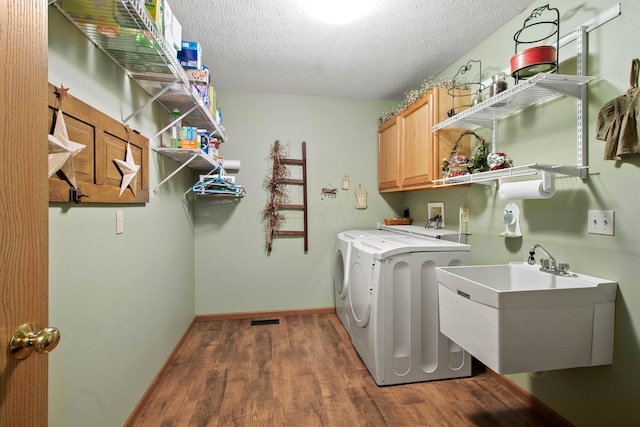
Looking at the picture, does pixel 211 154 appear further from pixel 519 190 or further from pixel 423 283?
pixel 519 190

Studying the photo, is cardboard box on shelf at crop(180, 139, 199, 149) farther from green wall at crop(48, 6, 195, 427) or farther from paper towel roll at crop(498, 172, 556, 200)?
paper towel roll at crop(498, 172, 556, 200)

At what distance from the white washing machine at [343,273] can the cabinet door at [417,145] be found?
1.93 ft

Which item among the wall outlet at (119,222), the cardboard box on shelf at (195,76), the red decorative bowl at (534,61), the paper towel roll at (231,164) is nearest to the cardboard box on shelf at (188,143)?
the cardboard box on shelf at (195,76)

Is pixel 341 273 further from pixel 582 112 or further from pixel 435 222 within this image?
pixel 582 112

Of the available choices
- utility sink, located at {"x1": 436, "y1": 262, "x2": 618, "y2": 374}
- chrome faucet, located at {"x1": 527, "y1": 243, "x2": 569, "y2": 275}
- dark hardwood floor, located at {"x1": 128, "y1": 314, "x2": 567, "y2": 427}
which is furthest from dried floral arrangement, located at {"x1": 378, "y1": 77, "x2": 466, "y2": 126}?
dark hardwood floor, located at {"x1": 128, "y1": 314, "x2": 567, "y2": 427}

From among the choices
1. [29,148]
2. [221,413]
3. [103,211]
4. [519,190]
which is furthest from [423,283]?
[29,148]

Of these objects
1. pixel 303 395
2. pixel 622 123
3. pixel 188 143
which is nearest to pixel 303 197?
pixel 188 143

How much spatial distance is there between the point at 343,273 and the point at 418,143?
1397 mm

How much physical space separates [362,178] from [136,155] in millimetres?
2307

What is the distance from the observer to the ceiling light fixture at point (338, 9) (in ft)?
5.75

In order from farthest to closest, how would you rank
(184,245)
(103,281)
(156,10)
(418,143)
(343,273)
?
(343,273)
(184,245)
(418,143)
(103,281)
(156,10)

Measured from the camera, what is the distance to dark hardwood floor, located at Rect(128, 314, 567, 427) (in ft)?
5.43

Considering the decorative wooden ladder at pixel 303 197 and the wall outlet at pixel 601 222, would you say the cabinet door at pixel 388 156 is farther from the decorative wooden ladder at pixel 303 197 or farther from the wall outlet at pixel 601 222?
the wall outlet at pixel 601 222

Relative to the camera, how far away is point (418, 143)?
8.08 ft
